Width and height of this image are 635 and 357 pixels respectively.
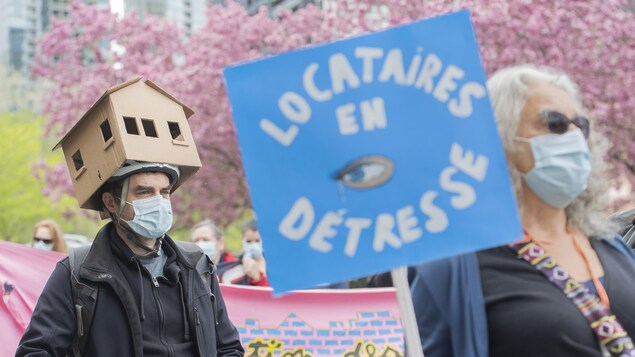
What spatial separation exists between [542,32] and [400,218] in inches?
653

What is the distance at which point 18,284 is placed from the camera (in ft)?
20.1

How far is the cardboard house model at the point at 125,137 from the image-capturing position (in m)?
4.23

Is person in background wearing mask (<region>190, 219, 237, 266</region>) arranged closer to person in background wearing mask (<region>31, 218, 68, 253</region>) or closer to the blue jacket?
person in background wearing mask (<region>31, 218, 68, 253</region>)

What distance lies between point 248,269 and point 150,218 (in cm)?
384

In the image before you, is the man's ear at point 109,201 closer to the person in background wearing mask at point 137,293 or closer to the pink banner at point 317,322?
the person in background wearing mask at point 137,293

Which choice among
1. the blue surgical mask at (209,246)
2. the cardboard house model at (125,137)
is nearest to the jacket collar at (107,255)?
the cardboard house model at (125,137)

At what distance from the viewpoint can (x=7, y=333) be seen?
5.95 meters

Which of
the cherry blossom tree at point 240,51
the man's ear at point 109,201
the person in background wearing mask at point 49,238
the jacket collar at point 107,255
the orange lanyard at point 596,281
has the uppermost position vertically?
the cherry blossom tree at point 240,51

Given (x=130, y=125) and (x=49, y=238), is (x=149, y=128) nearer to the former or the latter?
(x=130, y=125)

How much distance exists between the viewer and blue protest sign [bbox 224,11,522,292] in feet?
9.14

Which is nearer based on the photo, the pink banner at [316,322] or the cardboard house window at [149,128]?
the cardboard house window at [149,128]

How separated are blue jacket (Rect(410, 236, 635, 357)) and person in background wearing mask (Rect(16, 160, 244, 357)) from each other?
135 cm

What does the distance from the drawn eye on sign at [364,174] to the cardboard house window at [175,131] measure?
179cm

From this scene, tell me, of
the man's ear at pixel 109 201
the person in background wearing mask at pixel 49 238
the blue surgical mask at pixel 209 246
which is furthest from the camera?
the blue surgical mask at pixel 209 246
